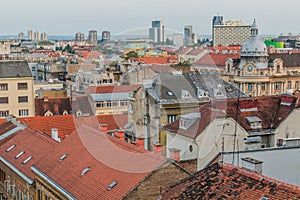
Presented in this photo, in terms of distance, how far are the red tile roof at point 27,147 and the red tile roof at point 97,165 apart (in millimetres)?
A: 2707

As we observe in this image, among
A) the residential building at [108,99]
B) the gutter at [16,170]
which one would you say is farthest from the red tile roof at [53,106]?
the gutter at [16,170]

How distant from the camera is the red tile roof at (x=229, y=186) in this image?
1712 cm

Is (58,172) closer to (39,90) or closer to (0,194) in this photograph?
(0,194)

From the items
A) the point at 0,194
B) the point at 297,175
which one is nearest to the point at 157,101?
the point at 0,194

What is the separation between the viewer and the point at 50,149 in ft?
109

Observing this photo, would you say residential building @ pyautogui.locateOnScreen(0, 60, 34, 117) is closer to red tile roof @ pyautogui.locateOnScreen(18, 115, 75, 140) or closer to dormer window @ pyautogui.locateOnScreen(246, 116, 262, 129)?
red tile roof @ pyautogui.locateOnScreen(18, 115, 75, 140)

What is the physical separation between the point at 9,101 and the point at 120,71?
18680 mm

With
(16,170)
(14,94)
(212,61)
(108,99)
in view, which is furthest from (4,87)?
(212,61)

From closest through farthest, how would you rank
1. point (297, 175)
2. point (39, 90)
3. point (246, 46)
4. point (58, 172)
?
point (297, 175) → point (58, 172) → point (39, 90) → point (246, 46)

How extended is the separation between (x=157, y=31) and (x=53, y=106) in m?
30.3

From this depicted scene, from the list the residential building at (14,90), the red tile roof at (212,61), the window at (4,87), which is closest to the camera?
the residential building at (14,90)

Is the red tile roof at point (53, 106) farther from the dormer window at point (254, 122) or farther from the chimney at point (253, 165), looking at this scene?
the chimney at point (253, 165)

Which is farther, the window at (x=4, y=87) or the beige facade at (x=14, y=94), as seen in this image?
the window at (x=4, y=87)

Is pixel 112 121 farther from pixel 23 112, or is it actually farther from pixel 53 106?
pixel 23 112
